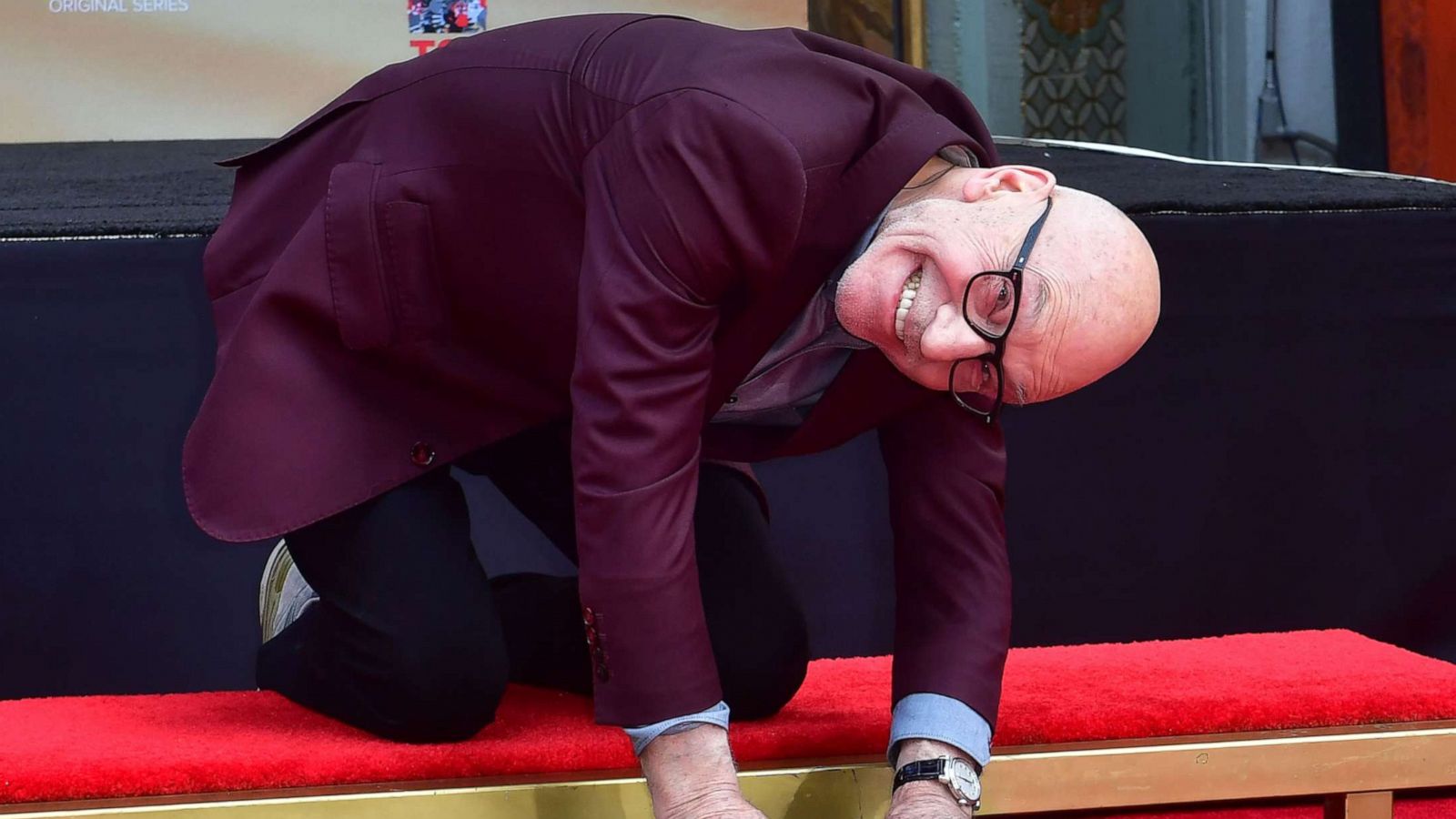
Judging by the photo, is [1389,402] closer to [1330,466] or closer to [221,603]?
[1330,466]

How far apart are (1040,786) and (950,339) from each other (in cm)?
40

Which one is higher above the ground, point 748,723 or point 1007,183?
point 1007,183

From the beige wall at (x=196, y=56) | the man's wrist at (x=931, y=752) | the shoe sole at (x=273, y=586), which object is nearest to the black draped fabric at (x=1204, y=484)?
the shoe sole at (x=273, y=586)

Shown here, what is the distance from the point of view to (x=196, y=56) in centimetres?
295

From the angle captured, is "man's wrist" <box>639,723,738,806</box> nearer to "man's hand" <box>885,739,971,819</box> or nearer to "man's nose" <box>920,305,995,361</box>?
"man's hand" <box>885,739,971,819</box>

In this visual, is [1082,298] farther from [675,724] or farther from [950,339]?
[675,724]

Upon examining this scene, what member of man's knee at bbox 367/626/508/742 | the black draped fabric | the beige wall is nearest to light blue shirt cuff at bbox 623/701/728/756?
man's knee at bbox 367/626/508/742

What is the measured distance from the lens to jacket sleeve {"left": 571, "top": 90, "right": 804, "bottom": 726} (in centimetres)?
90

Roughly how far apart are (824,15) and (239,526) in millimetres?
2467

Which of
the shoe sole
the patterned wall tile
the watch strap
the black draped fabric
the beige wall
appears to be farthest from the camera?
the patterned wall tile

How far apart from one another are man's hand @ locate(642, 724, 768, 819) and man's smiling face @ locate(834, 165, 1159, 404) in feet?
0.92

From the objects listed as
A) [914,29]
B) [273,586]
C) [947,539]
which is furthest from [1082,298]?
[914,29]

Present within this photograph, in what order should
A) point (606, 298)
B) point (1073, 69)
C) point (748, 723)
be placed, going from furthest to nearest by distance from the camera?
point (1073, 69) → point (748, 723) → point (606, 298)

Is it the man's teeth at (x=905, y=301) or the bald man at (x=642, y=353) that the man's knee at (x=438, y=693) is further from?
the man's teeth at (x=905, y=301)
